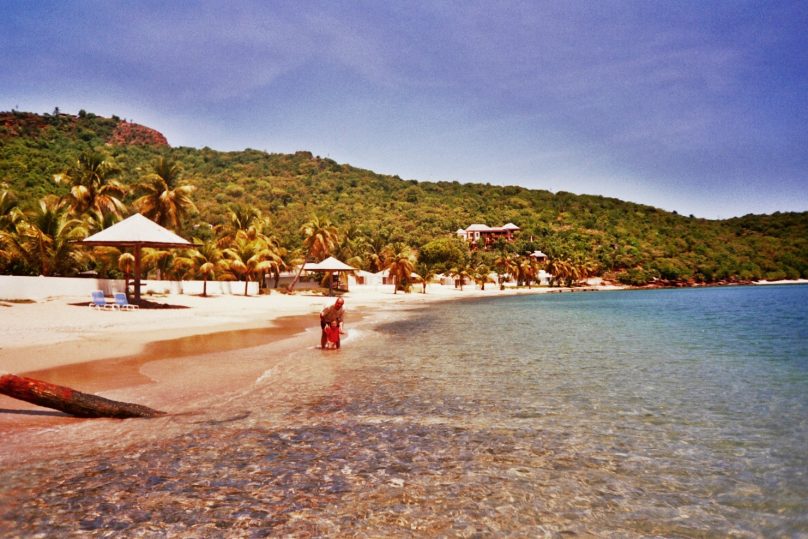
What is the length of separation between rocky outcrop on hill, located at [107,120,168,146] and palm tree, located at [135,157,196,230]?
76.4 meters

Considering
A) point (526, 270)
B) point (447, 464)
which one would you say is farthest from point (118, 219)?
point (526, 270)

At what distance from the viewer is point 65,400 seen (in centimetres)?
617

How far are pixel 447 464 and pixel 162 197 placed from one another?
35.4m

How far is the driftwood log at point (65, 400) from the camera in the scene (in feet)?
19.3

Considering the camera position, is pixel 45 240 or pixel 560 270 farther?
pixel 560 270

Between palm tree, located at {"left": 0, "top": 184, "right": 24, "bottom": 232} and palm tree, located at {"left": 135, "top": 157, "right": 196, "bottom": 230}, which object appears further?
palm tree, located at {"left": 135, "top": 157, "right": 196, "bottom": 230}

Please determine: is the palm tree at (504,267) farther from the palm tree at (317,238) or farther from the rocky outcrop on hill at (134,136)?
the rocky outcrop on hill at (134,136)

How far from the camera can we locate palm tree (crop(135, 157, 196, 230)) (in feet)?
115

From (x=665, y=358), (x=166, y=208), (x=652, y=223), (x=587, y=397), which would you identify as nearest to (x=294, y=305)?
(x=166, y=208)

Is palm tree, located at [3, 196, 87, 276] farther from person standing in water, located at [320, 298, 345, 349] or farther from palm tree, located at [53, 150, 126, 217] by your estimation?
person standing in water, located at [320, 298, 345, 349]

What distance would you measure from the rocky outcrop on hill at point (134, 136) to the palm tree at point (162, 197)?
251 ft

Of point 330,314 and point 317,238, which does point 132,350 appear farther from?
point 317,238

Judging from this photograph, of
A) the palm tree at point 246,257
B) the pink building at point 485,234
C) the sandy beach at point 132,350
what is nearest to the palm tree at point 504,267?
the pink building at point 485,234

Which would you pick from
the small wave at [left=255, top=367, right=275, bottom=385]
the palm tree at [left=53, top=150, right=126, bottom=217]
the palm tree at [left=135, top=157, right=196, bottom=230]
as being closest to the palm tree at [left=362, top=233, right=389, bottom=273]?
the palm tree at [left=135, top=157, right=196, bottom=230]
